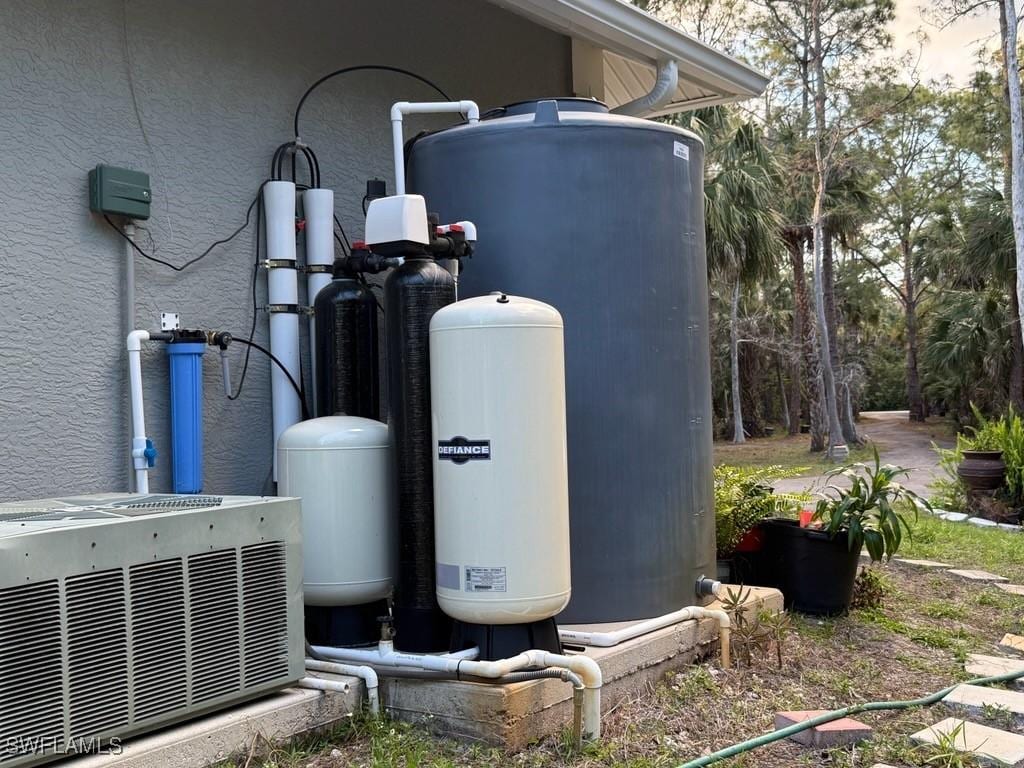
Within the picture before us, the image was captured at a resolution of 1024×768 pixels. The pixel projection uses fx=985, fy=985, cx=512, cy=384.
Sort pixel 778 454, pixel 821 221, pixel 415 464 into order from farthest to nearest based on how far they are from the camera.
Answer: pixel 778 454 < pixel 821 221 < pixel 415 464

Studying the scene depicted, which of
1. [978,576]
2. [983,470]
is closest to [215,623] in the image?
[978,576]

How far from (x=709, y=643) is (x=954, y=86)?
83.6ft

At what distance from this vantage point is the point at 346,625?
303 centimetres

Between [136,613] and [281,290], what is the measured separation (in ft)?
5.12

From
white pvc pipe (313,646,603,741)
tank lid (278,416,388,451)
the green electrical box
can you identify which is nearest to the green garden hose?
white pvc pipe (313,646,603,741)

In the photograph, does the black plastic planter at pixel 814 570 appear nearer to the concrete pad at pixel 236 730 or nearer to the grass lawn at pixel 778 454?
the concrete pad at pixel 236 730

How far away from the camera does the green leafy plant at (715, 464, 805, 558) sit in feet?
14.3

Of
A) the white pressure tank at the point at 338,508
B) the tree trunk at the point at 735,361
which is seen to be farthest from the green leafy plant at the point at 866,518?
the tree trunk at the point at 735,361

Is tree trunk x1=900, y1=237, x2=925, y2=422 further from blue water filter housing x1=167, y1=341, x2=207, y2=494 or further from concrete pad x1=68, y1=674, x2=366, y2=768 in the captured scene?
concrete pad x1=68, y1=674, x2=366, y2=768

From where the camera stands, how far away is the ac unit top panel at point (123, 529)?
2.06 meters

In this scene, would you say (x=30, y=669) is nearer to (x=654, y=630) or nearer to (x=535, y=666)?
(x=535, y=666)

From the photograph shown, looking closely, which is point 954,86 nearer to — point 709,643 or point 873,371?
point 873,371

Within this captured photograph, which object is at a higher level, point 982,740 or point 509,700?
point 509,700

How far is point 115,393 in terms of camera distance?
3.10 metres
